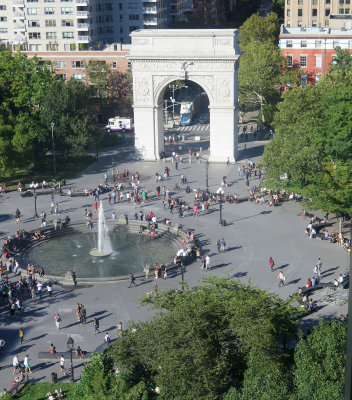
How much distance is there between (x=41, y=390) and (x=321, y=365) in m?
16.8

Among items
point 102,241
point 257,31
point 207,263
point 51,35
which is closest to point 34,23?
point 51,35

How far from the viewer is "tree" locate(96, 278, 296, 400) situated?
3541cm

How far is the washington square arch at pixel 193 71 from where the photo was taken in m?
84.9

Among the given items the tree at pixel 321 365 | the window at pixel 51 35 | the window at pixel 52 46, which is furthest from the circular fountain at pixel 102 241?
the window at pixel 51 35

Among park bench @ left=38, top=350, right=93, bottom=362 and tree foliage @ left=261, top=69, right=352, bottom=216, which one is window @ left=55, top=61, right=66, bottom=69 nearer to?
tree foliage @ left=261, top=69, right=352, bottom=216

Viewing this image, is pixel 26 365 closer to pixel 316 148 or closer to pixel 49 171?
pixel 316 148

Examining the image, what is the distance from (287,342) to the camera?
41.8 m

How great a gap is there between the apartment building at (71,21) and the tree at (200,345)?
272ft

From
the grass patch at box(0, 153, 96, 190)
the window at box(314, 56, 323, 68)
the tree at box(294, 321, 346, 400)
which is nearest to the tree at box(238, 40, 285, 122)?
the window at box(314, 56, 323, 68)

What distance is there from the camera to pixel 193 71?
282 ft

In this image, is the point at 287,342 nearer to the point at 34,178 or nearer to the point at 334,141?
the point at 334,141

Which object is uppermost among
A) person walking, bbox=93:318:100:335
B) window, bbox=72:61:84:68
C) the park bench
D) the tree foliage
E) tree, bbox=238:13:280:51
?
tree, bbox=238:13:280:51

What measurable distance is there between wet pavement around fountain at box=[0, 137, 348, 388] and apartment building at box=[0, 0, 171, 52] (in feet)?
151

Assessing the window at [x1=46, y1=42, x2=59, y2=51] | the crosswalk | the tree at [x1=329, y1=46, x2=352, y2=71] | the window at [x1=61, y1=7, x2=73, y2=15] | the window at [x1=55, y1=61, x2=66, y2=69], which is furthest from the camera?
the window at [x1=61, y1=7, x2=73, y2=15]
